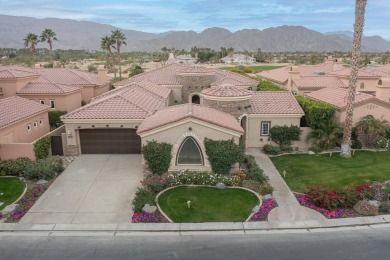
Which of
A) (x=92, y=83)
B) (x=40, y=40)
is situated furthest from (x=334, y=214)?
(x=40, y=40)

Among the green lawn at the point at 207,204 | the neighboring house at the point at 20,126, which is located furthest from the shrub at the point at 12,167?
the green lawn at the point at 207,204

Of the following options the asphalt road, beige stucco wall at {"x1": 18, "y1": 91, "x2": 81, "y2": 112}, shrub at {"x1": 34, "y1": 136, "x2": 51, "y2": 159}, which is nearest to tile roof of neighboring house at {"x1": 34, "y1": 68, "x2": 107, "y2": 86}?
beige stucco wall at {"x1": 18, "y1": 91, "x2": 81, "y2": 112}

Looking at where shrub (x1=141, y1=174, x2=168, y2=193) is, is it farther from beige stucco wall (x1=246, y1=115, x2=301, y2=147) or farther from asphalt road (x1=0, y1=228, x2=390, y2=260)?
beige stucco wall (x1=246, y1=115, x2=301, y2=147)

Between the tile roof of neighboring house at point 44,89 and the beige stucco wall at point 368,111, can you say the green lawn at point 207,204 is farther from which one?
the tile roof of neighboring house at point 44,89

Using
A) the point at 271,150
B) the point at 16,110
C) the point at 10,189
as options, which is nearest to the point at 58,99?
the point at 16,110

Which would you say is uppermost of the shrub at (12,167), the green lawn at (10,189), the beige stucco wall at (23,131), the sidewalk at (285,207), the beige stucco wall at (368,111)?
the beige stucco wall at (368,111)

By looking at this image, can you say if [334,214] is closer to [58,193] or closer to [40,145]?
[58,193]
